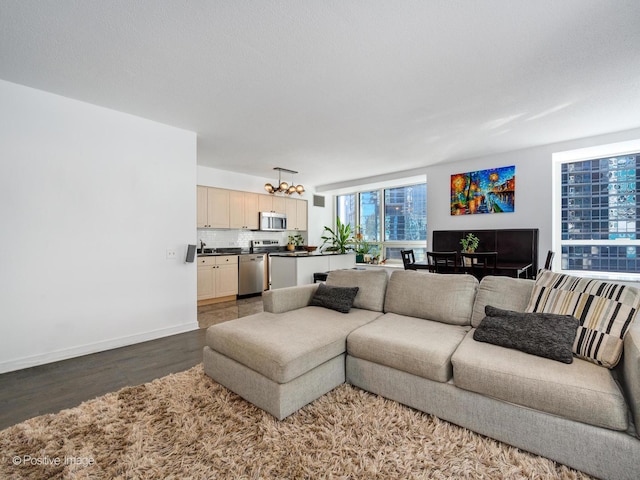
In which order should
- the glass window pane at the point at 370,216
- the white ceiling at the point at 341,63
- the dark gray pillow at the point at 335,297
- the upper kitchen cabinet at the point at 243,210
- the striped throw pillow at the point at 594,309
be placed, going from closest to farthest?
the striped throw pillow at the point at 594,309 → the white ceiling at the point at 341,63 → the dark gray pillow at the point at 335,297 → the upper kitchen cabinet at the point at 243,210 → the glass window pane at the point at 370,216

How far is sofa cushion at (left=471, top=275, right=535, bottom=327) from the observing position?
2330 mm

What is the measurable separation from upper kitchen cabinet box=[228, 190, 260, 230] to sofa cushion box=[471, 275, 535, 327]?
4864 millimetres

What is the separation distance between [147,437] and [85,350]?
1.94m

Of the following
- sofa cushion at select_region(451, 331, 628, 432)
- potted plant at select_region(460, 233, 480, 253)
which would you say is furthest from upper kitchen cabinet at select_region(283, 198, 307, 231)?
sofa cushion at select_region(451, 331, 628, 432)

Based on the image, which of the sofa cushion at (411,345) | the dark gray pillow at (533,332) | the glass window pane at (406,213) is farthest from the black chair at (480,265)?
the glass window pane at (406,213)

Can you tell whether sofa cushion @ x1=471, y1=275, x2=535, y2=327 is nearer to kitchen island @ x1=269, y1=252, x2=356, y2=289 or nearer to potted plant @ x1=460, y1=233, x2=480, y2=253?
potted plant @ x1=460, y1=233, x2=480, y2=253

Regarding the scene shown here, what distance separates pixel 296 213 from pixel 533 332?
6073 millimetres

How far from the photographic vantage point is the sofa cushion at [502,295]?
7.64 ft

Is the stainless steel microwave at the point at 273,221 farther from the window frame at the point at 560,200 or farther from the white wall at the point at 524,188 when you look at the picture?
the window frame at the point at 560,200

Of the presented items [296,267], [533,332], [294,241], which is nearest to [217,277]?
[296,267]

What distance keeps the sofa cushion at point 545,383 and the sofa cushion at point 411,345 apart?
0.10 m

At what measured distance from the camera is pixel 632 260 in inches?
170

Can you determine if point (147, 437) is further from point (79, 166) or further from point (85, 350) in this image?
point (79, 166)

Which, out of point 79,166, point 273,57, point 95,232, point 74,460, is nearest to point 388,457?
point 74,460
